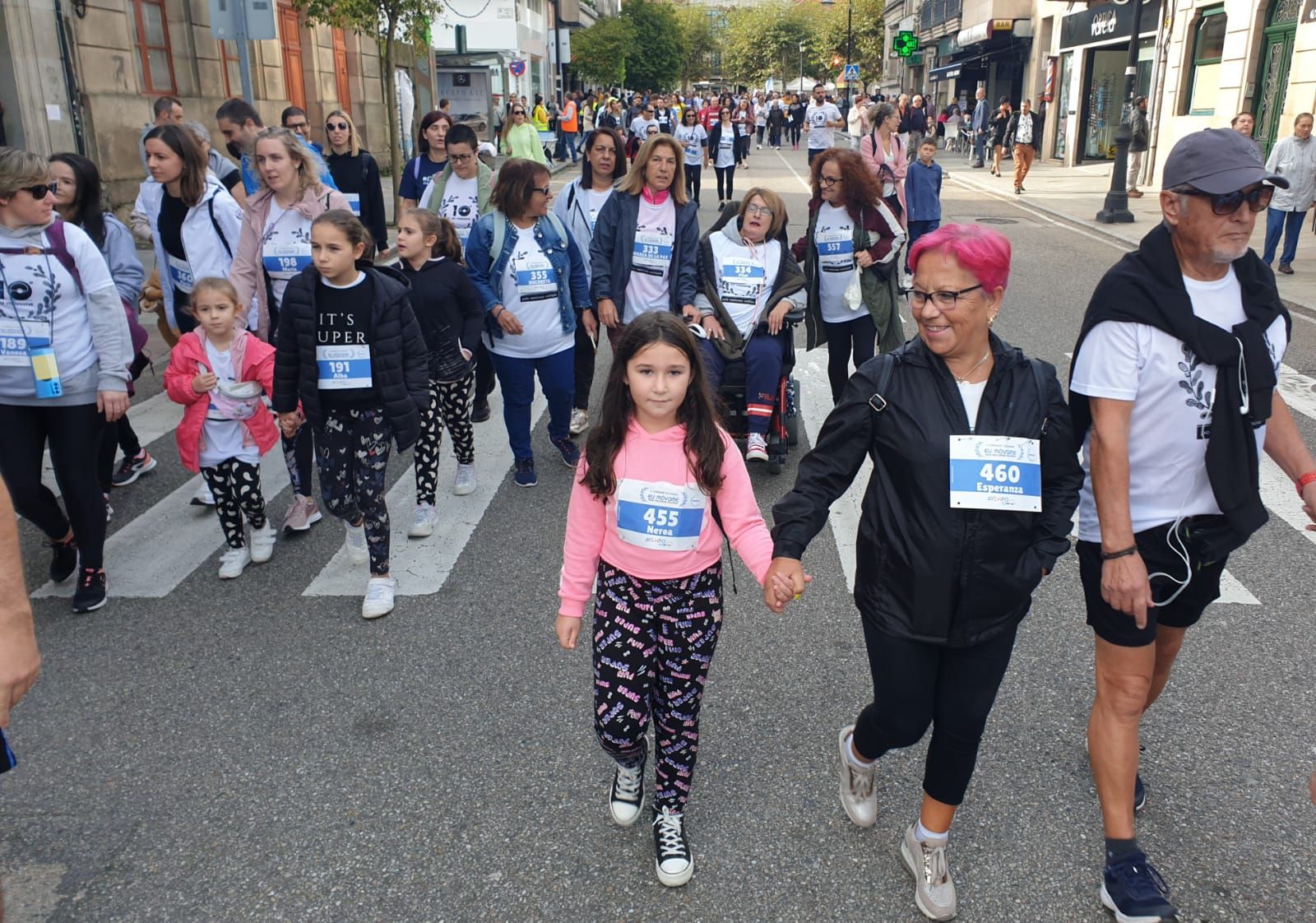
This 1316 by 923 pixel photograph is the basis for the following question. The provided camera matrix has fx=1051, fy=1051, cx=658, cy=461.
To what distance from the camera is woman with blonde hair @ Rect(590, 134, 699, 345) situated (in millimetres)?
6254

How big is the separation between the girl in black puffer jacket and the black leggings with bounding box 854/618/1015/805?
2.57 m

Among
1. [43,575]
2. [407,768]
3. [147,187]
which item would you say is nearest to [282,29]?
[147,187]

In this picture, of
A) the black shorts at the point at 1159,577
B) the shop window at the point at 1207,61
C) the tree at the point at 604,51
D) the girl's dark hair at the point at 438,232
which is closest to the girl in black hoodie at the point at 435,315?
the girl's dark hair at the point at 438,232

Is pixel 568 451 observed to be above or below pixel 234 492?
below

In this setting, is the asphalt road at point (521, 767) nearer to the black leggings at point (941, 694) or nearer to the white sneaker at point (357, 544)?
the white sneaker at point (357, 544)

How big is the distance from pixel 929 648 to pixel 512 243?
3960mm

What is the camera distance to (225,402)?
4941 millimetres

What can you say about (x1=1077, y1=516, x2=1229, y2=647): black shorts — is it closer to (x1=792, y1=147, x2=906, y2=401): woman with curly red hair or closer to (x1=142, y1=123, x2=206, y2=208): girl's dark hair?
(x1=792, y1=147, x2=906, y2=401): woman with curly red hair

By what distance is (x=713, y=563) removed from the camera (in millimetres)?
Answer: 2986

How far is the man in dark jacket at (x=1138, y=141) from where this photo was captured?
2205 centimetres

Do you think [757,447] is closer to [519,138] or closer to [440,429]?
[440,429]

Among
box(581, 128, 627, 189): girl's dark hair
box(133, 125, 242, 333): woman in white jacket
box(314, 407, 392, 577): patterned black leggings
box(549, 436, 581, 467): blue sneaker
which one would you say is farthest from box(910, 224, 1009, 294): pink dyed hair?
box(581, 128, 627, 189): girl's dark hair

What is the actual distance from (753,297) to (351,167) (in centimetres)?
419

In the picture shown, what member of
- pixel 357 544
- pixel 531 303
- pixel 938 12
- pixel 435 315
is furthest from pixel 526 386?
pixel 938 12
